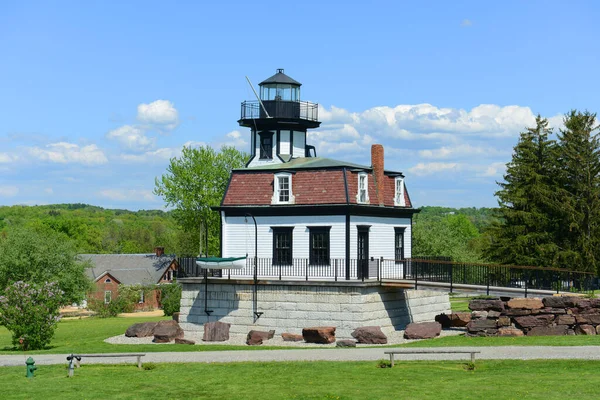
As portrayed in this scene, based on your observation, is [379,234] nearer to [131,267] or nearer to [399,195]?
[399,195]

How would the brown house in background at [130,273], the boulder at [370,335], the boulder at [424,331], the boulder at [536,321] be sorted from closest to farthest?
the boulder at [536,321] < the boulder at [370,335] < the boulder at [424,331] < the brown house in background at [130,273]

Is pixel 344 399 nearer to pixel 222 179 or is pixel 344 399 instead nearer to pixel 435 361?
pixel 435 361

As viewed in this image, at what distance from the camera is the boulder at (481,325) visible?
108 ft

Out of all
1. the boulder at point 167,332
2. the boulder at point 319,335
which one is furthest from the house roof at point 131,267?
the boulder at point 319,335

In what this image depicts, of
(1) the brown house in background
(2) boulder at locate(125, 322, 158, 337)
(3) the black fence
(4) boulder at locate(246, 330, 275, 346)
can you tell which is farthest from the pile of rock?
(1) the brown house in background

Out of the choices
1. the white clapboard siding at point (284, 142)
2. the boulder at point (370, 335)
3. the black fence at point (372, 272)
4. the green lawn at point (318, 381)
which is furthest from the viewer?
the white clapboard siding at point (284, 142)

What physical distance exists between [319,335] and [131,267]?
5319cm

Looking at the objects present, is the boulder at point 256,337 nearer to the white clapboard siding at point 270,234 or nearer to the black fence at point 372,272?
the black fence at point 372,272

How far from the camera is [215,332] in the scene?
36.8 m

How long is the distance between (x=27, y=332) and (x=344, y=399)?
1775cm

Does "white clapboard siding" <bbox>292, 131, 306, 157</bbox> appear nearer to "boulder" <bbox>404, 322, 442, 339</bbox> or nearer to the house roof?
"boulder" <bbox>404, 322, 442, 339</bbox>

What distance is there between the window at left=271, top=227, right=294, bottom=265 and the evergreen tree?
22.0 m

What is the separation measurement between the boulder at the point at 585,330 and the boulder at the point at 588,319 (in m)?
0.16

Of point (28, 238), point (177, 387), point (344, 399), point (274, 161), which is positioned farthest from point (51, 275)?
point (344, 399)
